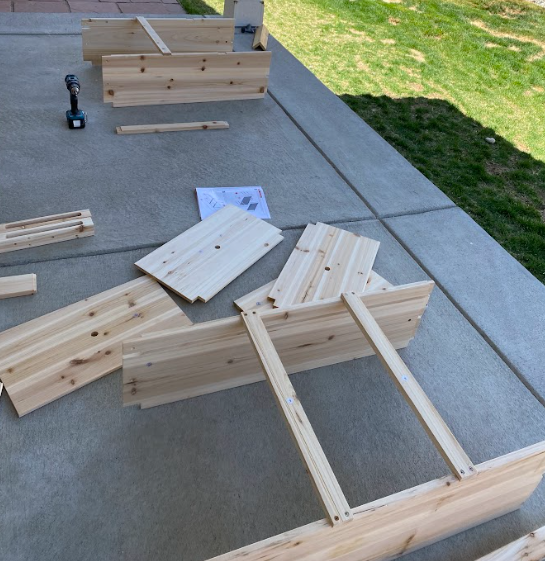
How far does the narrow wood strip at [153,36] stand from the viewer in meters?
4.18

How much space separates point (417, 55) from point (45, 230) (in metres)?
5.95

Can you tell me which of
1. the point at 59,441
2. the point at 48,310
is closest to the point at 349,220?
the point at 48,310

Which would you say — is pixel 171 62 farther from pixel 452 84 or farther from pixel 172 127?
pixel 452 84

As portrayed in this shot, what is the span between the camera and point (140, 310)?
8.59 ft

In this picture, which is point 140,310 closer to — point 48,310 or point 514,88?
point 48,310

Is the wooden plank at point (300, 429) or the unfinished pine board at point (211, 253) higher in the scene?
the wooden plank at point (300, 429)

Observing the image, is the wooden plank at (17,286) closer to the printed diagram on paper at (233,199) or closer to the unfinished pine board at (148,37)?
the printed diagram on paper at (233,199)

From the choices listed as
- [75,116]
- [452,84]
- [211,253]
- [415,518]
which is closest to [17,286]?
[211,253]

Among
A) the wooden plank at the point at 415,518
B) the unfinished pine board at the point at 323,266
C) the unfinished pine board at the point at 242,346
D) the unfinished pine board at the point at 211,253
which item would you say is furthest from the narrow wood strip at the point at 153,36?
the wooden plank at the point at 415,518

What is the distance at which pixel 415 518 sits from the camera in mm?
1777

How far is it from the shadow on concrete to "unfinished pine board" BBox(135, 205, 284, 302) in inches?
78.3

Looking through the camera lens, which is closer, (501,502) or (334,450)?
(501,502)

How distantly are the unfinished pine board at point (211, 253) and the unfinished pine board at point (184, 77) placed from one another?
1.51m

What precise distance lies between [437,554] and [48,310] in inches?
77.6
